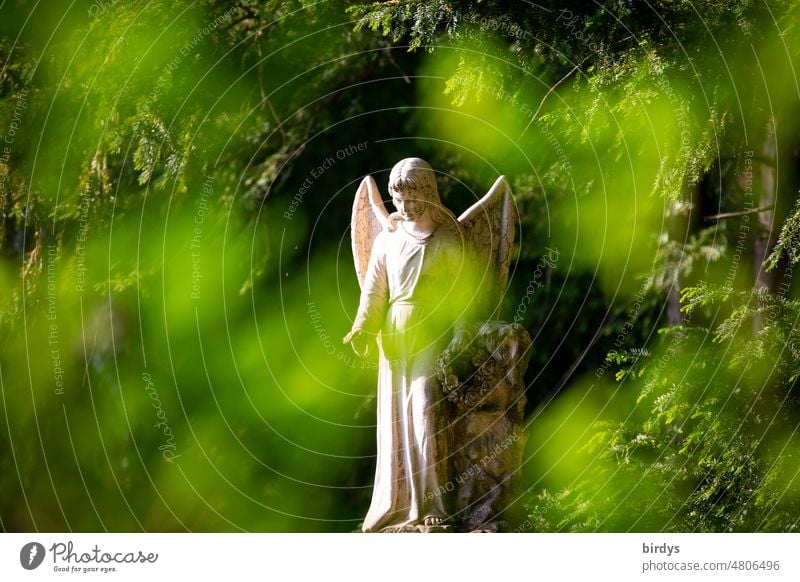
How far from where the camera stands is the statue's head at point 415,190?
31.8 feet

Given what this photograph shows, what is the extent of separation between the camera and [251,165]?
13.2m

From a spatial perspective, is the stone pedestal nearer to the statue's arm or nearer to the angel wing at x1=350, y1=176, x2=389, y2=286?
the statue's arm

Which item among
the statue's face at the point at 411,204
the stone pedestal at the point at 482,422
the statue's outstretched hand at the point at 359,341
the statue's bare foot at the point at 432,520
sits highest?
the statue's face at the point at 411,204

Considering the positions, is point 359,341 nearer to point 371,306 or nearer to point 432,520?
point 371,306

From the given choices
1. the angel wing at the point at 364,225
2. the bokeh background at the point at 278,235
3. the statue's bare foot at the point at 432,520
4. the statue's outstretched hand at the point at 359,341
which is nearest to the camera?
the statue's bare foot at the point at 432,520

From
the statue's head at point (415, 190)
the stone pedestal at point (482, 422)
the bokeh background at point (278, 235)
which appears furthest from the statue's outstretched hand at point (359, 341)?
the bokeh background at point (278, 235)

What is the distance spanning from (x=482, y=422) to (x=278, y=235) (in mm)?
4025

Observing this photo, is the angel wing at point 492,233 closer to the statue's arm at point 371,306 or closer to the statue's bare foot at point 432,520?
the statue's arm at point 371,306

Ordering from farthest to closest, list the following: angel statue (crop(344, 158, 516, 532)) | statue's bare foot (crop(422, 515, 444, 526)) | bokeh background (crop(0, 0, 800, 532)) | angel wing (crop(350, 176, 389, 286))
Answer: bokeh background (crop(0, 0, 800, 532)) < angel wing (crop(350, 176, 389, 286)) < angel statue (crop(344, 158, 516, 532)) < statue's bare foot (crop(422, 515, 444, 526))

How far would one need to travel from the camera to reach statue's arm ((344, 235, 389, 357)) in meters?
9.81

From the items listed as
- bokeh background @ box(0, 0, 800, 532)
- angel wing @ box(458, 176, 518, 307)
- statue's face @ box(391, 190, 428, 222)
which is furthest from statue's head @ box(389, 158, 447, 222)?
bokeh background @ box(0, 0, 800, 532)

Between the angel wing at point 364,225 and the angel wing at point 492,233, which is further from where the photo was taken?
the angel wing at point 364,225

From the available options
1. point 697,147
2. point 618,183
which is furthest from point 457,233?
point 618,183

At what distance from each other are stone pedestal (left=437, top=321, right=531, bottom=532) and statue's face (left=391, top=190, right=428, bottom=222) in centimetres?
77
